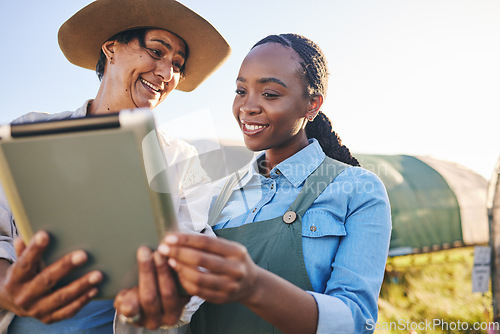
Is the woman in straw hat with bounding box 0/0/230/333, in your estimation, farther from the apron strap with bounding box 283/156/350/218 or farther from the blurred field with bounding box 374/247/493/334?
the blurred field with bounding box 374/247/493/334

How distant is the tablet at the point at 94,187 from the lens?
0.91 metres

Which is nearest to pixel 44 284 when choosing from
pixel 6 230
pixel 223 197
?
pixel 6 230

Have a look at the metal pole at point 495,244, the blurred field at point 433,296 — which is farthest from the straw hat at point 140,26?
the blurred field at point 433,296

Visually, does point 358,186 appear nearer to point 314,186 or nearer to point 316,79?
point 314,186

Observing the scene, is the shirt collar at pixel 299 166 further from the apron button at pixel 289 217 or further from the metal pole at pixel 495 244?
the metal pole at pixel 495 244

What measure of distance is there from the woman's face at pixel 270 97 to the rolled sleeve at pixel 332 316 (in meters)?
0.83

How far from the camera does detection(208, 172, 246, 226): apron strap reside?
6.43 ft

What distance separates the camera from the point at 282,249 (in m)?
1.62

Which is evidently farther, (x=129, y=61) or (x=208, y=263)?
(x=129, y=61)

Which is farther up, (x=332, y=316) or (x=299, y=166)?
(x=299, y=166)

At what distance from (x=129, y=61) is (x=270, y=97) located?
936 mm

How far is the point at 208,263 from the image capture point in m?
0.92

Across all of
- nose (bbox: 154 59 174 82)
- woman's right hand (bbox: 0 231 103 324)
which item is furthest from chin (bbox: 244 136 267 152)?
woman's right hand (bbox: 0 231 103 324)

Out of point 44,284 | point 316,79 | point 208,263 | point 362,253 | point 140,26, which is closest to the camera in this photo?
point 208,263
